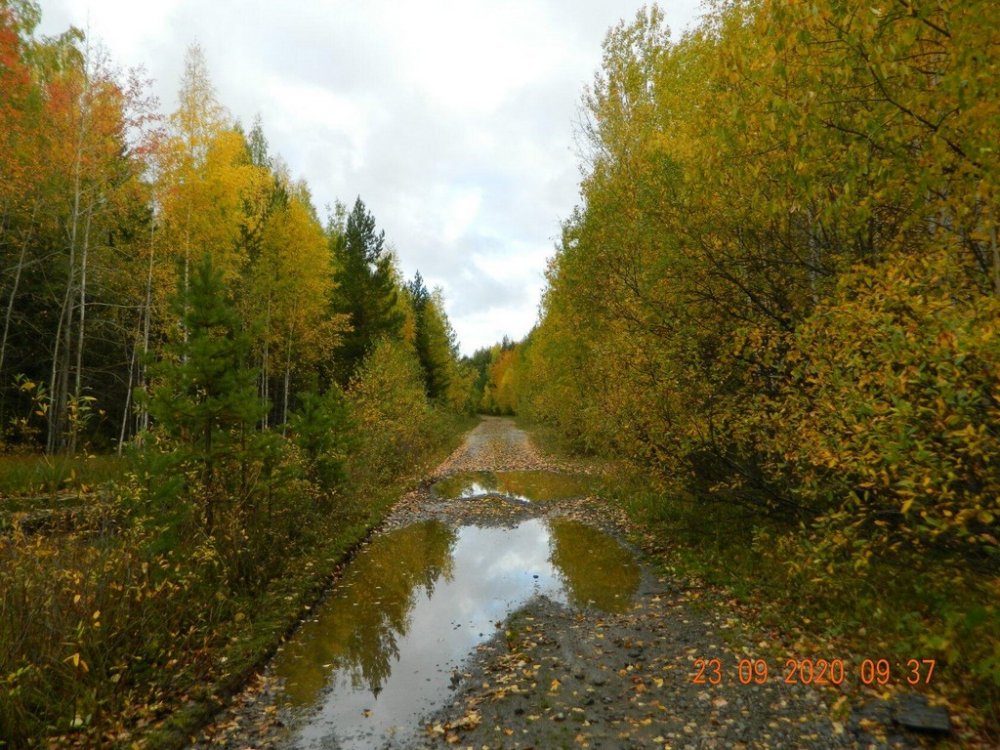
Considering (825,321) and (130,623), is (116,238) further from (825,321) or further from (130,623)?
(825,321)

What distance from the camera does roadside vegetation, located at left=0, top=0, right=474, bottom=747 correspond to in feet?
17.1

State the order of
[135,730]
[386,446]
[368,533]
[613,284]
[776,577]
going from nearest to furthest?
[135,730], [776,577], [613,284], [368,533], [386,446]

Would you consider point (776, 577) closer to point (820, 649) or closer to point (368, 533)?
point (820, 649)

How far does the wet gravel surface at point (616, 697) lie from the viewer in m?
4.48

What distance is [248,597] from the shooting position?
7750 mm

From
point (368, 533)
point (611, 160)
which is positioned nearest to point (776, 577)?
point (368, 533)

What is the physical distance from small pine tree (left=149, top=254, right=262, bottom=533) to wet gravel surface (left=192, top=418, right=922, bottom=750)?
293 cm

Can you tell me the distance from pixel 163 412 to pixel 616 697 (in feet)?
20.1

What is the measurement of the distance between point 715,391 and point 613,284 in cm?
351

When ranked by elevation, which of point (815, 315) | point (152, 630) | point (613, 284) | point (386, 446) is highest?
point (613, 284)

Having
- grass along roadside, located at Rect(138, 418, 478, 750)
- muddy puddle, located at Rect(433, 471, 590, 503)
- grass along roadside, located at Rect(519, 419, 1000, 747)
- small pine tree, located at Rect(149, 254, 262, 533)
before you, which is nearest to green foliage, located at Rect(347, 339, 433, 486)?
muddy puddle, located at Rect(433, 471, 590, 503)

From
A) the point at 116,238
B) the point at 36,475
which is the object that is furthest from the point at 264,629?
the point at 116,238

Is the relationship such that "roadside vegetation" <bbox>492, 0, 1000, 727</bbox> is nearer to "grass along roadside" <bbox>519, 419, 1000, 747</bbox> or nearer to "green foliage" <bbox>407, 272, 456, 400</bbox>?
"grass along roadside" <bbox>519, 419, 1000, 747</bbox>

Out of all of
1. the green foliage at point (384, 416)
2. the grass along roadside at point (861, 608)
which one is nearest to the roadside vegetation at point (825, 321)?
the grass along roadside at point (861, 608)
